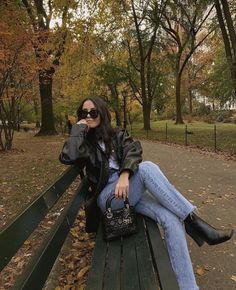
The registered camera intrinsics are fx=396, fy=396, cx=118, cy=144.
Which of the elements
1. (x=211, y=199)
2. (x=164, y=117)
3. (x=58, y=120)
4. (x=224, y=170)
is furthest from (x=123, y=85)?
(x=211, y=199)

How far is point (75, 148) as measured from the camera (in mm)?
3941

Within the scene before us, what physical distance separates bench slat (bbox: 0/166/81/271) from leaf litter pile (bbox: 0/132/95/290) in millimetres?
338

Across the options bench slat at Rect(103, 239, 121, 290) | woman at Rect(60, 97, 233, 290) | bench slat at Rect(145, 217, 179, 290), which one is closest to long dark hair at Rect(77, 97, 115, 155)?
woman at Rect(60, 97, 233, 290)

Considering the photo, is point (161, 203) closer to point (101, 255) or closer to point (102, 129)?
point (101, 255)

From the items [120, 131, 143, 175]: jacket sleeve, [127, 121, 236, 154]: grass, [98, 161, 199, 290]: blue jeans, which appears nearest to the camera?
[98, 161, 199, 290]: blue jeans

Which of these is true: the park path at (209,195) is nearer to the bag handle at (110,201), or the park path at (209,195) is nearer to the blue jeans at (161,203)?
the blue jeans at (161,203)

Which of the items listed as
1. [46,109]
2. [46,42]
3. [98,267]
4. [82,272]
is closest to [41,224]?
[82,272]

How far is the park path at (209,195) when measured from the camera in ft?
12.9

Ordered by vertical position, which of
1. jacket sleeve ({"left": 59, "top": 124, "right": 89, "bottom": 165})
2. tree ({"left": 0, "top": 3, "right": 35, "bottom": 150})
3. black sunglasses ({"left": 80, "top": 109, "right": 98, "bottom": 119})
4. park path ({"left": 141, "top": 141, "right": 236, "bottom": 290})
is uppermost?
tree ({"left": 0, "top": 3, "right": 35, "bottom": 150})

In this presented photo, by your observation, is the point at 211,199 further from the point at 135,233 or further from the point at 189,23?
the point at 189,23

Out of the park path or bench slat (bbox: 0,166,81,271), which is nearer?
bench slat (bbox: 0,166,81,271)

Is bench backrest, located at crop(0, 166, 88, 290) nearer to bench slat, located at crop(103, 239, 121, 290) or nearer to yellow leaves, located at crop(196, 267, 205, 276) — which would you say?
bench slat, located at crop(103, 239, 121, 290)

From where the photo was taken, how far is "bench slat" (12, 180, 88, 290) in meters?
2.24

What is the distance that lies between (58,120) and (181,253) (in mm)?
35394
